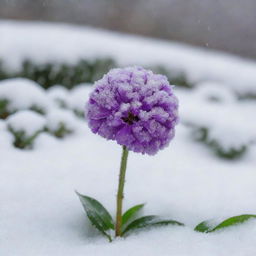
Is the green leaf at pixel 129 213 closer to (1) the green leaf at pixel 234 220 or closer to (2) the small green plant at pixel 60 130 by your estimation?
(1) the green leaf at pixel 234 220

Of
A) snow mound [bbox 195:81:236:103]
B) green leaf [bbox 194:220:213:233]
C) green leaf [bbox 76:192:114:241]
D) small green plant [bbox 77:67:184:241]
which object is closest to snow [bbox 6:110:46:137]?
green leaf [bbox 76:192:114:241]

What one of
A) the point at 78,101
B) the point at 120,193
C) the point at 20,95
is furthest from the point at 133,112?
the point at 78,101

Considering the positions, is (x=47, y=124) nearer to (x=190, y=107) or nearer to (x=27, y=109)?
(x=27, y=109)

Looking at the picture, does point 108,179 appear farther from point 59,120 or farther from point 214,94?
Answer: point 214,94

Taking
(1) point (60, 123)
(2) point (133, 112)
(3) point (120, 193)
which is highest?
(1) point (60, 123)

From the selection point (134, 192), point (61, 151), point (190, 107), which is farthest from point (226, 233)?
point (190, 107)

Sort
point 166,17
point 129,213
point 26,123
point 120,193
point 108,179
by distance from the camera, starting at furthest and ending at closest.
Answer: point 166,17 → point 26,123 → point 108,179 → point 129,213 → point 120,193

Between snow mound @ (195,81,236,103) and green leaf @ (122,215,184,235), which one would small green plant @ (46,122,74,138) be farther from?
snow mound @ (195,81,236,103)
